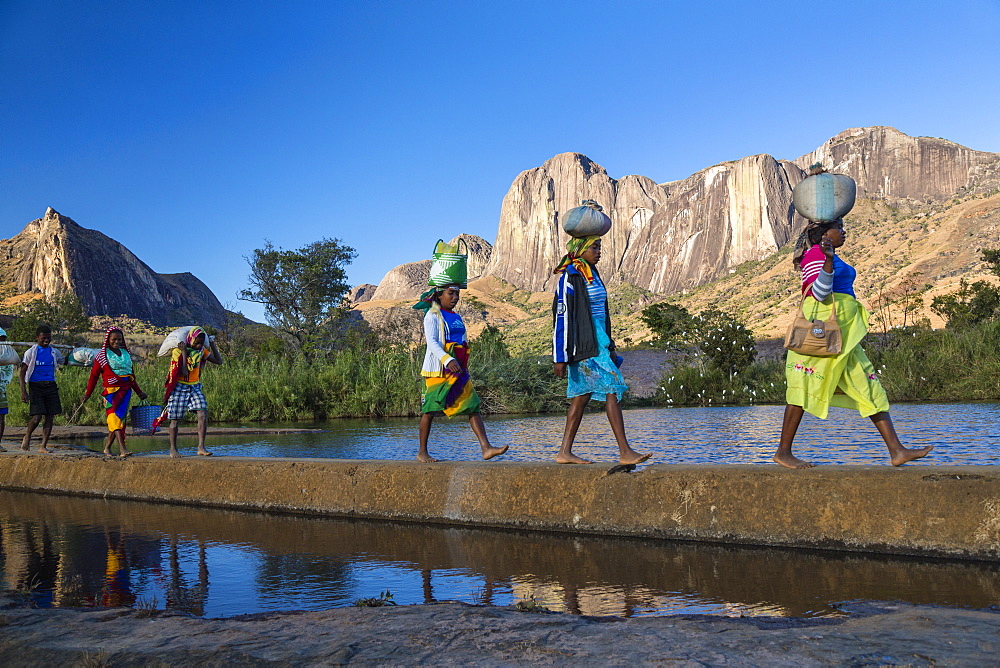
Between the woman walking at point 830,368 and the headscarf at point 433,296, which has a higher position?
the headscarf at point 433,296

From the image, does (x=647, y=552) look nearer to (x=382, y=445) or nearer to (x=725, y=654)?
(x=725, y=654)

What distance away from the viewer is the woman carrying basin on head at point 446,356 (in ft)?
20.8

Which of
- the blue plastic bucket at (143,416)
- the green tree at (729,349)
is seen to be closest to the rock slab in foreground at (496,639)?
the blue plastic bucket at (143,416)

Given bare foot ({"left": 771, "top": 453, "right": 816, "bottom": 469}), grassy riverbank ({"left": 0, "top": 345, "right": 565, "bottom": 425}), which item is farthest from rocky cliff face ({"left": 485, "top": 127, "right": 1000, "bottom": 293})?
bare foot ({"left": 771, "top": 453, "right": 816, "bottom": 469})

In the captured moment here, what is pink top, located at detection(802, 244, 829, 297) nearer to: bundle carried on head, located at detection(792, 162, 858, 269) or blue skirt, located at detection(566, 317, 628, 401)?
bundle carried on head, located at detection(792, 162, 858, 269)

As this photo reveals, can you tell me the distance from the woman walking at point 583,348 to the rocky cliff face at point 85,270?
110424 millimetres

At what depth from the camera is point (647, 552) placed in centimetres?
445

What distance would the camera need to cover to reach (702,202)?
15700 cm

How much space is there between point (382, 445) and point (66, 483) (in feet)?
13.2

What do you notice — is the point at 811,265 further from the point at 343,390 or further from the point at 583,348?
the point at 343,390

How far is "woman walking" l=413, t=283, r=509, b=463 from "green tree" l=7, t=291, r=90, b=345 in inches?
1964

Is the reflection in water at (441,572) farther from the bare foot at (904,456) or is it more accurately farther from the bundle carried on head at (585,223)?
the bundle carried on head at (585,223)

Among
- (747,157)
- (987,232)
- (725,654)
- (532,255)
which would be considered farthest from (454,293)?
(532,255)

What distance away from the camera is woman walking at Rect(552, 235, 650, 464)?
532cm
